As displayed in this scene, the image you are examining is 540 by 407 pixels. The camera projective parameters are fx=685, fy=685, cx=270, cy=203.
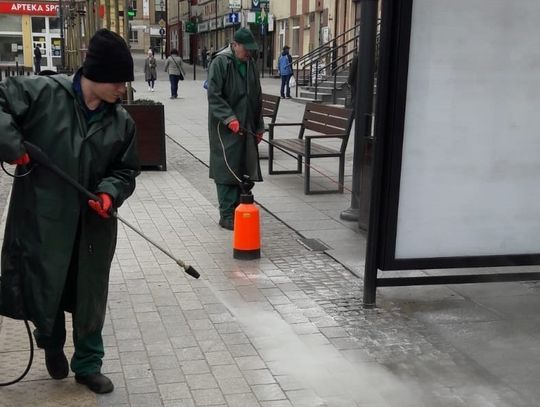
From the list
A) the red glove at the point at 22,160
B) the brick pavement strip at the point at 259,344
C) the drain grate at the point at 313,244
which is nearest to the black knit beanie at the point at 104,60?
the red glove at the point at 22,160

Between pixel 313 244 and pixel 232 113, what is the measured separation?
4.84 feet

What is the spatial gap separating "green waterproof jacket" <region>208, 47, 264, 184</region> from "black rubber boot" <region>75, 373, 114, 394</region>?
Answer: 3455 millimetres

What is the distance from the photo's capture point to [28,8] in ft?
136

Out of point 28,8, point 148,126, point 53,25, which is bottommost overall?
point 148,126

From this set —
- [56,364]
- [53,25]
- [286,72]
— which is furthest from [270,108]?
[53,25]

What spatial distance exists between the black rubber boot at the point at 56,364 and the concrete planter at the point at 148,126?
617cm

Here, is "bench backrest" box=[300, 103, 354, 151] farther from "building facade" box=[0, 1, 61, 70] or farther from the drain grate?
"building facade" box=[0, 1, 61, 70]

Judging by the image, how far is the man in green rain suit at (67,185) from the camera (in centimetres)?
316

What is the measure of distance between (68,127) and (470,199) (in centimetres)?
282

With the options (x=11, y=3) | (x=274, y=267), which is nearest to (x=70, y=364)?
(x=274, y=267)

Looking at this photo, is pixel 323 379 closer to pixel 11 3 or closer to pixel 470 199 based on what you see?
pixel 470 199

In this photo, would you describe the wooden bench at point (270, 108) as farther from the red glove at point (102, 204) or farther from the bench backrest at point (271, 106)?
the red glove at point (102, 204)

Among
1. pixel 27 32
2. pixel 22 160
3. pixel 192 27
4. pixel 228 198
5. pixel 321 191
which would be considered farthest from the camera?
pixel 192 27

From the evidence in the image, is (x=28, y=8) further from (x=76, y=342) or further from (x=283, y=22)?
(x=76, y=342)
